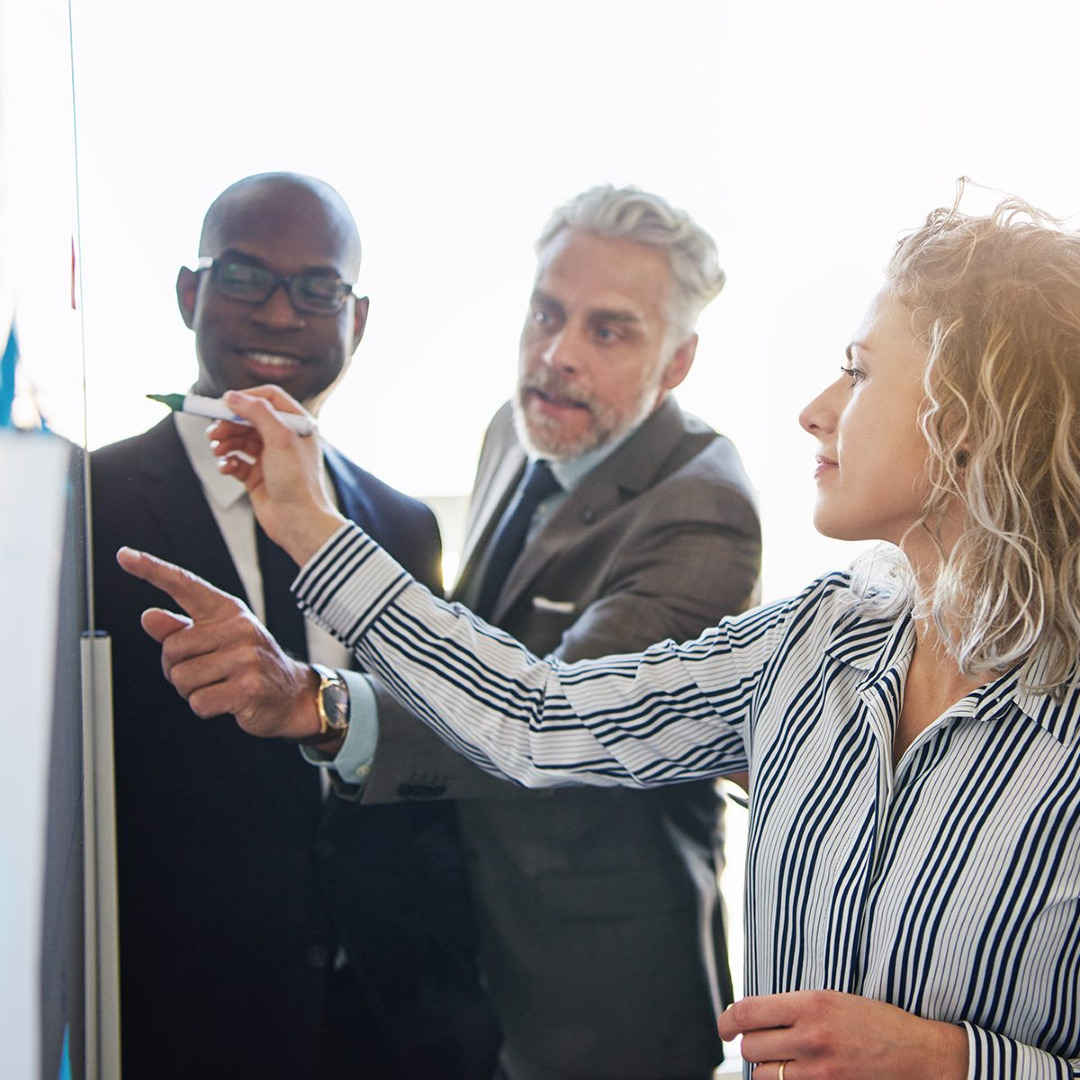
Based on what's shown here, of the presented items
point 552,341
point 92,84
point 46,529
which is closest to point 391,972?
point 552,341

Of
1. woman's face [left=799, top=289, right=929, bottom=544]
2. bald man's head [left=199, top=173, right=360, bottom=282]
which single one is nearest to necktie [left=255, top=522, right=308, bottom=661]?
bald man's head [left=199, top=173, right=360, bottom=282]

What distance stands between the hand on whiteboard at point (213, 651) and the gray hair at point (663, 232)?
0.67 meters

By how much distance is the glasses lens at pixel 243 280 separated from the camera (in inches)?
56.8

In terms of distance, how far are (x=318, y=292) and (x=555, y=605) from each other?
53 cm

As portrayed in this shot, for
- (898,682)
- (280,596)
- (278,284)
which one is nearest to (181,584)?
(280,596)

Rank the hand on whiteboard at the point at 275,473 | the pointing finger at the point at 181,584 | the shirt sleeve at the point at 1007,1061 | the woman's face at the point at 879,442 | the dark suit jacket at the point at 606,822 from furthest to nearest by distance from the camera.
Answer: the dark suit jacket at the point at 606,822
the hand on whiteboard at the point at 275,473
the pointing finger at the point at 181,584
the woman's face at the point at 879,442
the shirt sleeve at the point at 1007,1061

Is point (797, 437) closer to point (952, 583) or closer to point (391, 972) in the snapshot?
point (952, 583)

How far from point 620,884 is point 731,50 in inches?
48.7

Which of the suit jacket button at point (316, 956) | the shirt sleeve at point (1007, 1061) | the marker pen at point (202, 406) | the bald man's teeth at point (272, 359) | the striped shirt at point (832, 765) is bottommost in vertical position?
the suit jacket button at point (316, 956)

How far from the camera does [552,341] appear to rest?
1.64 m

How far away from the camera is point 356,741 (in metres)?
1.50

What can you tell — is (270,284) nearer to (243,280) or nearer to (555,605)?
(243,280)

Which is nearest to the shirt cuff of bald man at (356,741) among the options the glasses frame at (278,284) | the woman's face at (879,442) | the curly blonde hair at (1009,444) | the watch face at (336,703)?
the watch face at (336,703)

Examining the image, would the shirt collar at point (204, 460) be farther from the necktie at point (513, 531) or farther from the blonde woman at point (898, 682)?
the necktie at point (513, 531)
